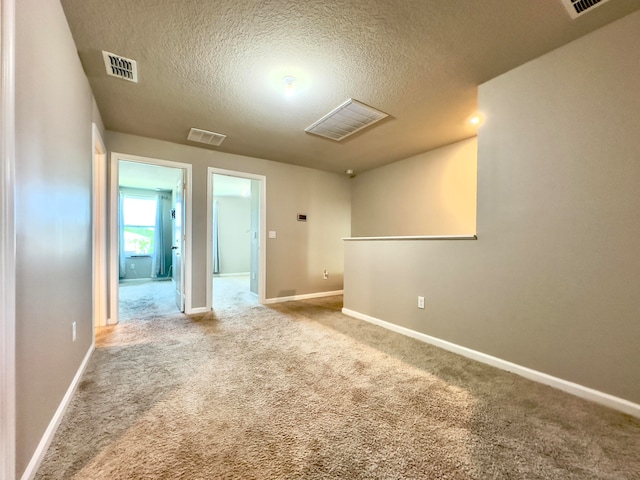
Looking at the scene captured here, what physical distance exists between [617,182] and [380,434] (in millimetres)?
2015

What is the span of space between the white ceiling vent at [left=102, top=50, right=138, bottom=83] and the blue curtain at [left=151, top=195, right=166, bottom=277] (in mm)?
5599


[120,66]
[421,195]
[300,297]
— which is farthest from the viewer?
[300,297]

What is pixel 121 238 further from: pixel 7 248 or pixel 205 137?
pixel 7 248

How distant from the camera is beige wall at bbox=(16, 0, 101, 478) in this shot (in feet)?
3.52

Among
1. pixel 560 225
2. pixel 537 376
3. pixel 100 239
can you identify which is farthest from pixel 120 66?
pixel 537 376

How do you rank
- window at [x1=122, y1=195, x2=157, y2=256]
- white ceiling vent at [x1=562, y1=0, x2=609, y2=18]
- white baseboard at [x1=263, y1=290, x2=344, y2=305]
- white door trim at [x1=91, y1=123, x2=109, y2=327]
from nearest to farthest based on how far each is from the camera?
white ceiling vent at [x1=562, y1=0, x2=609, y2=18], white door trim at [x1=91, y1=123, x2=109, y2=327], white baseboard at [x1=263, y1=290, x2=344, y2=305], window at [x1=122, y1=195, x2=157, y2=256]

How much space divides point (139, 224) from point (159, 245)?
28.4 inches

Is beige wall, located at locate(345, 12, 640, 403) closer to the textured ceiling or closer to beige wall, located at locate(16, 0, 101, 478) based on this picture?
the textured ceiling

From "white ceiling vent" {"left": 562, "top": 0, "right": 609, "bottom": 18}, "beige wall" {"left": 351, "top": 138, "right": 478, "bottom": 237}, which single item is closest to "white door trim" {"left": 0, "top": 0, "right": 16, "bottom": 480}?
"white ceiling vent" {"left": 562, "top": 0, "right": 609, "bottom": 18}

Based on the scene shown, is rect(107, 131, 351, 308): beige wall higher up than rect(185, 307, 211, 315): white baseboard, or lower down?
higher up

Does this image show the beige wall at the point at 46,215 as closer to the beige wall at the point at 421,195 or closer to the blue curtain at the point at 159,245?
the beige wall at the point at 421,195

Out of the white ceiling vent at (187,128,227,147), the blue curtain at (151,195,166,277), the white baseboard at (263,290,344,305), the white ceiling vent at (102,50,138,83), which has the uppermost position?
the white ceiling vent at (102,50,138,83)

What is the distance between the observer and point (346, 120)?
2914mm

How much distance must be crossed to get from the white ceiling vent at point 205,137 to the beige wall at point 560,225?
289 cm
